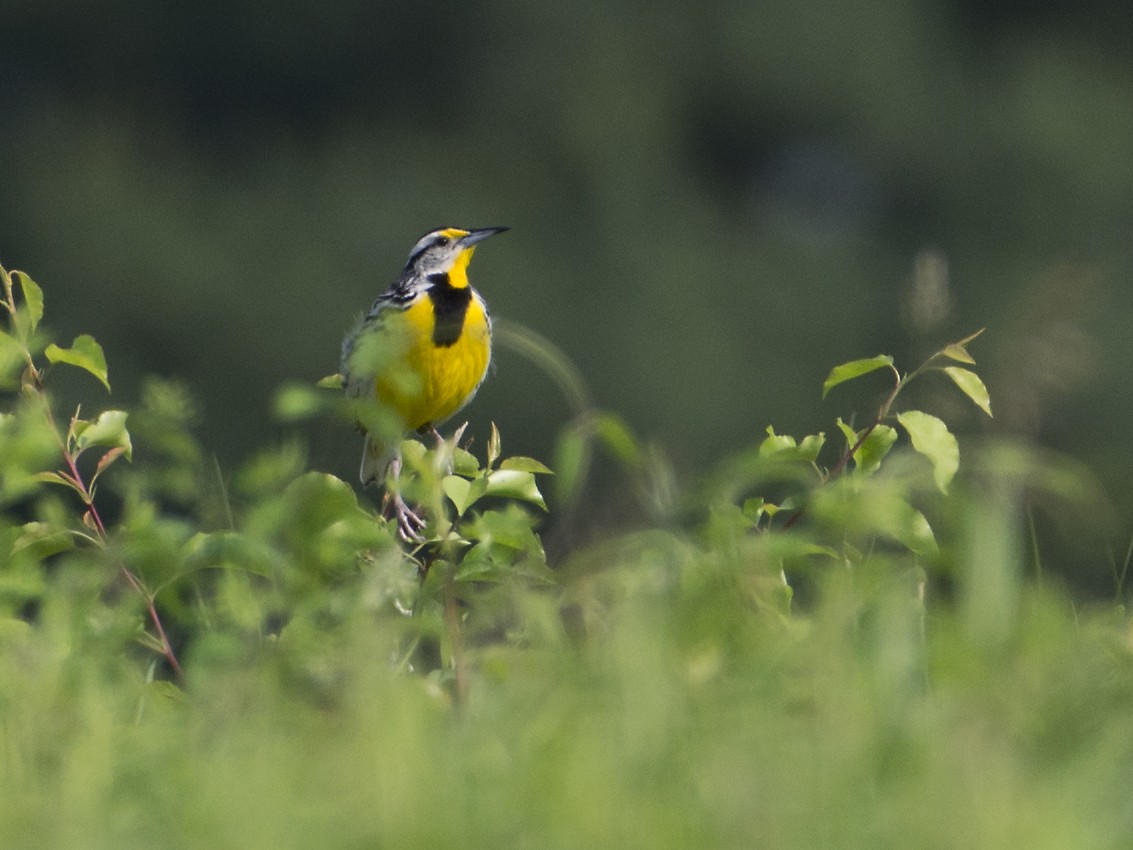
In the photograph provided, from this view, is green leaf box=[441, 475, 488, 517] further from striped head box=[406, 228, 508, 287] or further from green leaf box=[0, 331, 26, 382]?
striped head box=[406, 228, 508, 287]

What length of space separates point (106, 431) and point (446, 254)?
2.29 meters

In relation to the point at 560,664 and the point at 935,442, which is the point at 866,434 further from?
the point at 560,664

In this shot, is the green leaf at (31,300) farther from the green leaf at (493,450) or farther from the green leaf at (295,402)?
the green leaf at (295,402)

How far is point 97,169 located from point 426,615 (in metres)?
19.2

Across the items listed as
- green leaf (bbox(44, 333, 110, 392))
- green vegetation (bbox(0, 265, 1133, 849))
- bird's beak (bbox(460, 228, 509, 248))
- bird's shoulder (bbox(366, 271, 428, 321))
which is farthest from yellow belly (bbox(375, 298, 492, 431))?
green vegetation (bbox(0, 265, 1133, 849))

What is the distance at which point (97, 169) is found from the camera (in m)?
21.1

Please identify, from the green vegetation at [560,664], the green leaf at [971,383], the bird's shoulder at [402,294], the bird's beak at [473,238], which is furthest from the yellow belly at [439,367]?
the green leaf at [971,383]

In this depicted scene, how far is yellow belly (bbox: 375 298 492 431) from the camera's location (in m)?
4.33

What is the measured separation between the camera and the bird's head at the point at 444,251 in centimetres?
496

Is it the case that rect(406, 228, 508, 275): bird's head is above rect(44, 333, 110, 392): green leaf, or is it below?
below

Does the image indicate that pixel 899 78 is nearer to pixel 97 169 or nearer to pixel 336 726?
pixel 97 169

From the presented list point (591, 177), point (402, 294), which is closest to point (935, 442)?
point (402, 294)

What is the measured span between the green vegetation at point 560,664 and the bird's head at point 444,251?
2155 mm

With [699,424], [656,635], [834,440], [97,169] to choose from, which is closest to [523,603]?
[656,635]
